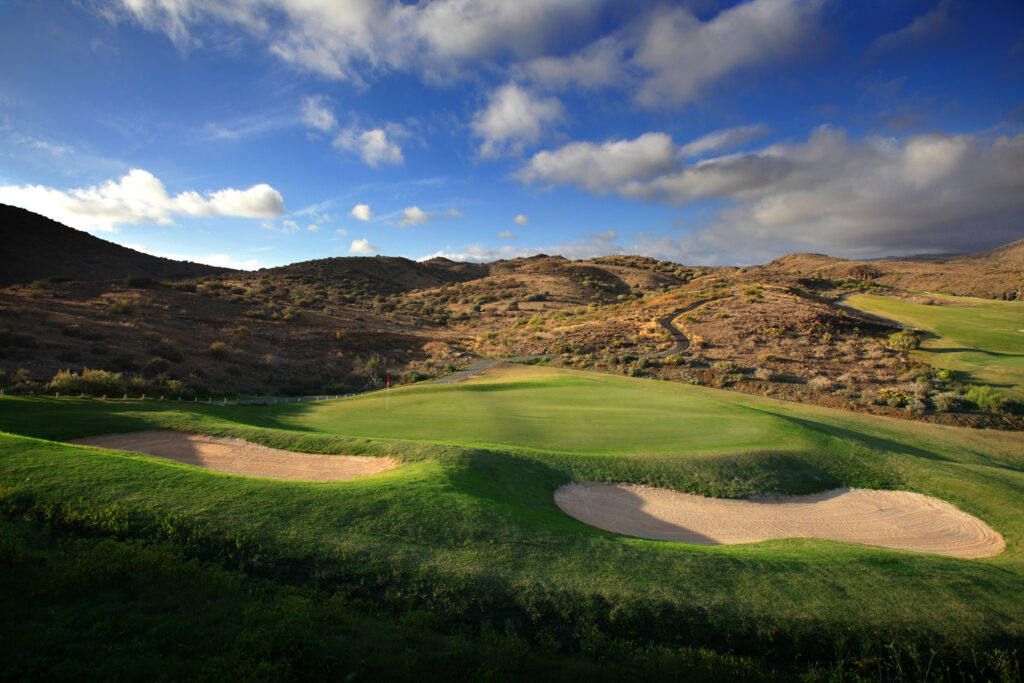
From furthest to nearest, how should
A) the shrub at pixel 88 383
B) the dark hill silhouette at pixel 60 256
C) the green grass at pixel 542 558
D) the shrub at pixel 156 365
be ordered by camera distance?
the dark hill silhouette at pixel 60 256 → the shrub at pixel 156 365 → the shrub at pixel 88 383 → the green grass at pixel 542 558

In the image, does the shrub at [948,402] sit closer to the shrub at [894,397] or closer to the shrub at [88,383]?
the shrub at [894,397]

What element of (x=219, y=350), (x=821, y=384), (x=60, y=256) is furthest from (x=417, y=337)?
(x=60, y=256)

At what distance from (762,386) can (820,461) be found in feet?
52.9

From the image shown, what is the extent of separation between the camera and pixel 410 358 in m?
38.1

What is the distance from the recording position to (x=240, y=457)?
1031 cm

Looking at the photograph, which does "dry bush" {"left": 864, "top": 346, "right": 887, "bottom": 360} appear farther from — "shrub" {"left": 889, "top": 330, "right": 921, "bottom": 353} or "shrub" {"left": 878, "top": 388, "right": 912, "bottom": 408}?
"shrub" {"left": 878, "top": 388, "right": 912, "bottom": 408}

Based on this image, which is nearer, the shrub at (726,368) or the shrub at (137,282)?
the shrub at (726,368)

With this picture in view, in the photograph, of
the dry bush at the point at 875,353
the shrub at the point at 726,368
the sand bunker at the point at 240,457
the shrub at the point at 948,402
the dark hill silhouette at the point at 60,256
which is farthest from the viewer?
the dark hill silhouette at the point at 60,256

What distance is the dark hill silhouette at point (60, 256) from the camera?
6500 centimetres

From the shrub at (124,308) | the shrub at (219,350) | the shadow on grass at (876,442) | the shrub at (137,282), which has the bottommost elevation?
the shadow on grass at (876,442)

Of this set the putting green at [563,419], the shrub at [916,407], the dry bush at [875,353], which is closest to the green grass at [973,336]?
the dry bush at [875,353]

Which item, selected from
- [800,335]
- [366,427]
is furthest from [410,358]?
[800,335]

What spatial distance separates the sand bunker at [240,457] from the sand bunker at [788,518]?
453 cm

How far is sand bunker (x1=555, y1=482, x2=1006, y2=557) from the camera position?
27.4ft
